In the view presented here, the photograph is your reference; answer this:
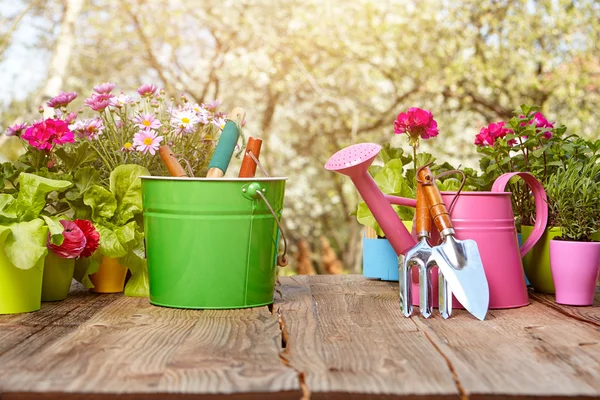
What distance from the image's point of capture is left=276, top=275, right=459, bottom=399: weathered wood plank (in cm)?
85

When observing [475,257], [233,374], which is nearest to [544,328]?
[475,257]

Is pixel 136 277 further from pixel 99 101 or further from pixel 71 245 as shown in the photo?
pixel 99 101

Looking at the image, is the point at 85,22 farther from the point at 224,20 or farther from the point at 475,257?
the point at 475,257

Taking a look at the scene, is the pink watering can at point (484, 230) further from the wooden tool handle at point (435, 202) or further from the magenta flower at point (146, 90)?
the magenta flower at point (146, 90)

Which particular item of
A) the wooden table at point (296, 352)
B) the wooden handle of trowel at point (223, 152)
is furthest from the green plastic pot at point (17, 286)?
the wooden handle of trowel at point (223, 152)

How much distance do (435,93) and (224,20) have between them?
1.71 metres

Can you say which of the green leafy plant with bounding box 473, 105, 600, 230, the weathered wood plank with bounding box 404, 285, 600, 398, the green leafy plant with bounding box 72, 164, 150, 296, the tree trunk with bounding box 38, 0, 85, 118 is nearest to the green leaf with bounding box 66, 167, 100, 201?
the green leafy plant with bounding box 72, 164, 150, 296

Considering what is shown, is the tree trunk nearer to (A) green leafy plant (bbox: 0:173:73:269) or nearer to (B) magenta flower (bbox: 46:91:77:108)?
(B) magenta flower (bbox: 46:91:77:108)

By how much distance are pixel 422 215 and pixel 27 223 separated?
707 mm

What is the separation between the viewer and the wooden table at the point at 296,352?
0.84 metres

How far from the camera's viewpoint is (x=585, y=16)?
509cm

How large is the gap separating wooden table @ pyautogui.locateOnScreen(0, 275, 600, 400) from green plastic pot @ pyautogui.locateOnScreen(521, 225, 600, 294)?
12cm

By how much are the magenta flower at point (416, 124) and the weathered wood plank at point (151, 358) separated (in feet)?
1.88

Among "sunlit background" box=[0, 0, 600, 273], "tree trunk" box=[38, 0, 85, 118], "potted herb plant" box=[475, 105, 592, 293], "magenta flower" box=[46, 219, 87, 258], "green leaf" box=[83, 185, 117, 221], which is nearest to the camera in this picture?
"magenta flower" box=[46, 219, 87, 258]
